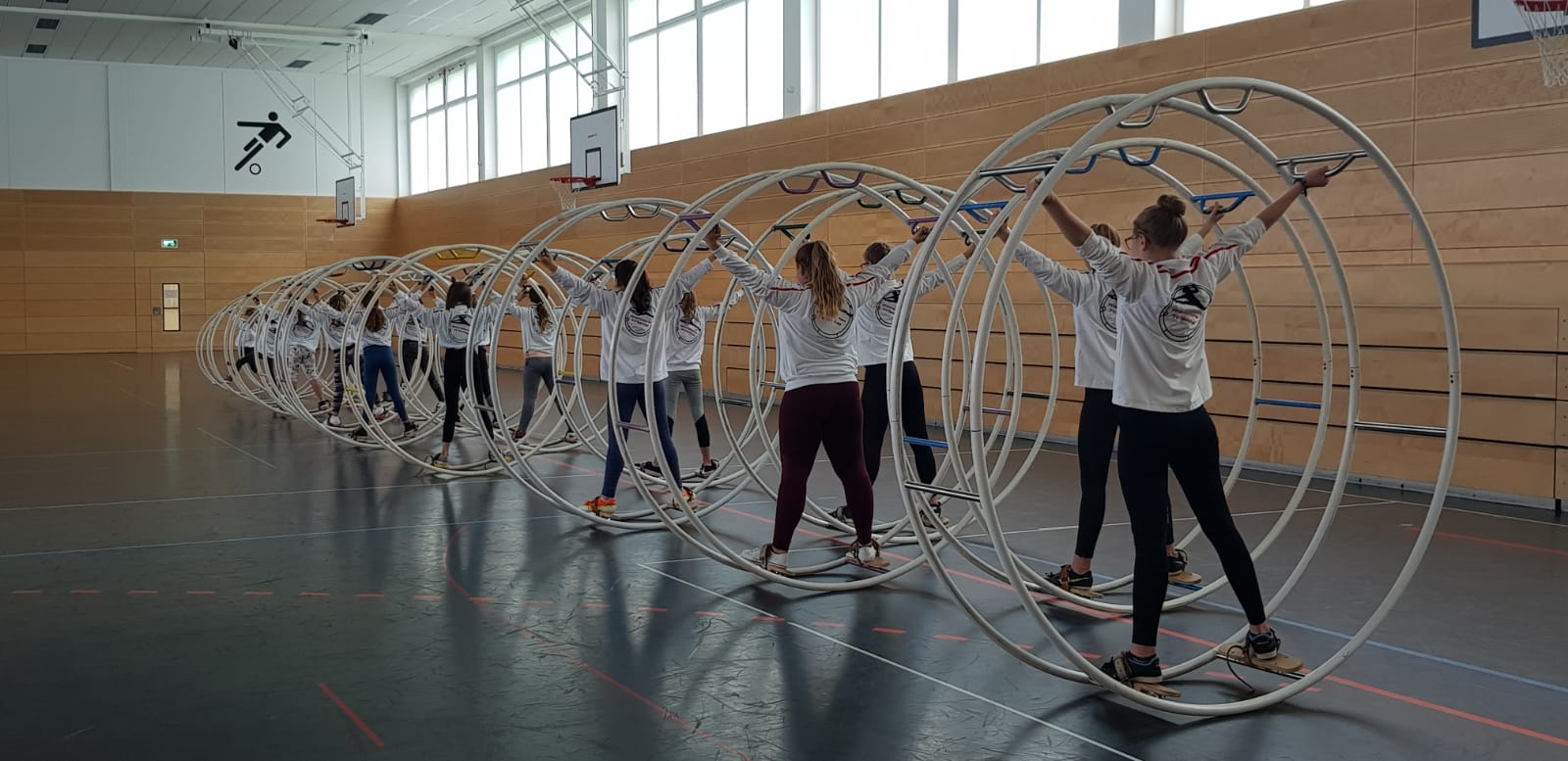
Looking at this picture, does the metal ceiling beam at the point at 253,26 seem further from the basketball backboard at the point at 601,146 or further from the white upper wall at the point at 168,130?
the basketball backboard at the point at 601,146

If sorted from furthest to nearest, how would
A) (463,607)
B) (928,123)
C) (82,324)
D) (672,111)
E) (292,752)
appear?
(82,324) → (672,111) → (928,123) → (463,607) → (292,752)

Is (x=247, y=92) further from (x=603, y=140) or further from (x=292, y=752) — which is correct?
(x=292, y=752)

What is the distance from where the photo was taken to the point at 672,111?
1903 cm

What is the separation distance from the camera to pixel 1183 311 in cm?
381

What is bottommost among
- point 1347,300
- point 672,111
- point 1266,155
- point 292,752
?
point 292,752

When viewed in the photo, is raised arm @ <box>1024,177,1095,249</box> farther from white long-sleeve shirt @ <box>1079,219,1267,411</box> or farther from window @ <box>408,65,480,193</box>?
window @ <box>408,65,480,193</box>

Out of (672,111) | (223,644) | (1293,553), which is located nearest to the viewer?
(223,644)

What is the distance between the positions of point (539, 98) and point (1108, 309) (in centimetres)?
1984

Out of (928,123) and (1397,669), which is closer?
(1397,669)

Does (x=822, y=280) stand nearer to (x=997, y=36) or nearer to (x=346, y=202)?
(x=997, y=36)

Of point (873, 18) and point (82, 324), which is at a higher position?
point (873, 18)

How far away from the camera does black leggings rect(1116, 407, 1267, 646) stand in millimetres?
3824

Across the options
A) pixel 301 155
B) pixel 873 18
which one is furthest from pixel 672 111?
pixel 301 155

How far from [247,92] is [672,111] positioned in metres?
14.4
